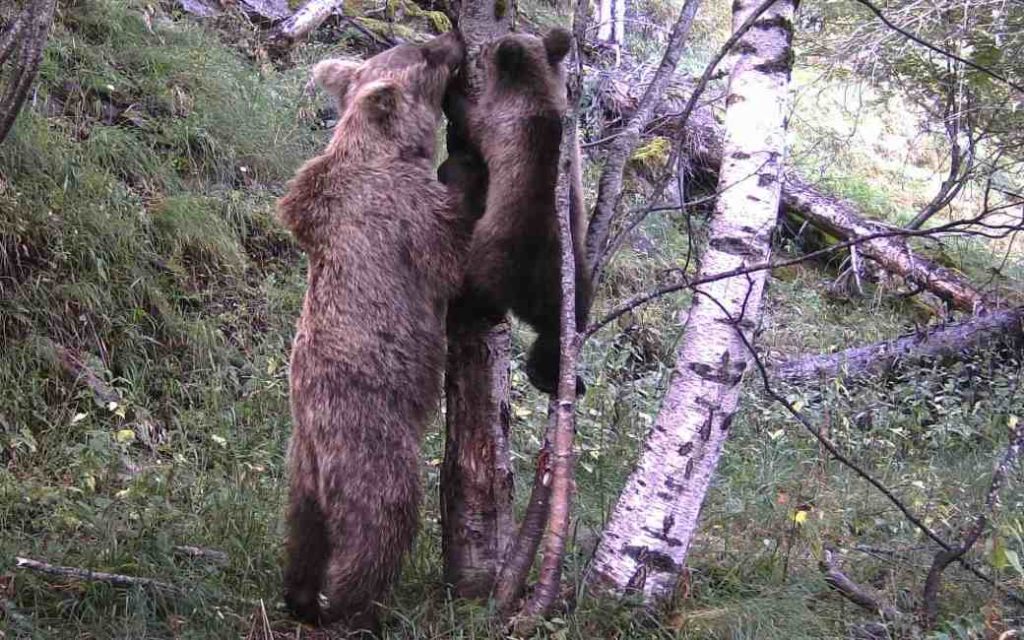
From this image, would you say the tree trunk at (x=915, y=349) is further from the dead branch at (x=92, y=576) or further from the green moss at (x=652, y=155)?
the dead branch at (x=92, y=576)

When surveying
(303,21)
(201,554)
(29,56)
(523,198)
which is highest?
(29,56)

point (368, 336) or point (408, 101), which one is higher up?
point (408, 101)

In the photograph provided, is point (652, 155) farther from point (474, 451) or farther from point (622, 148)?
point (474, 451)

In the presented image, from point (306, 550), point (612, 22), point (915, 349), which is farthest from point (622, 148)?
point (612, 22)

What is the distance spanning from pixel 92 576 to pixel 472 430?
1.45m

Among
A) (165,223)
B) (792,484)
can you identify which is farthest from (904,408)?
(165,223)

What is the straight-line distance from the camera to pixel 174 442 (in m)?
5.25

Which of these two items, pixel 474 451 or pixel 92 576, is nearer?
pixel 92 576

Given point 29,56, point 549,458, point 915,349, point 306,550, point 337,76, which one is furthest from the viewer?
point 915,349

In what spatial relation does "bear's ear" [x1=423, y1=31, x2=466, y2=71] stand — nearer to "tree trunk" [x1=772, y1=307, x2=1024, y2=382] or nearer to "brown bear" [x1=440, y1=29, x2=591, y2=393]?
"brown bear" [x1=440, y1=29, x2=591, y2=393]

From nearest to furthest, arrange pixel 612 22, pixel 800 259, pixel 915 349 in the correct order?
pixel 800 259 → pixel 915 349 → pixel 612 22

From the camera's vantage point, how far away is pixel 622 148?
11.6 ft

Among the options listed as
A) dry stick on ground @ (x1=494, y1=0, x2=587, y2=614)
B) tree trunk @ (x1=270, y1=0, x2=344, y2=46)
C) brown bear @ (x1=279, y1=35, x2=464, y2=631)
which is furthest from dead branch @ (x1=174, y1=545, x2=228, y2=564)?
tree trunk @ (x1=270, y1=0, x2=344, y2=46)

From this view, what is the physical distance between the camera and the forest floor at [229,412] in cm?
356
